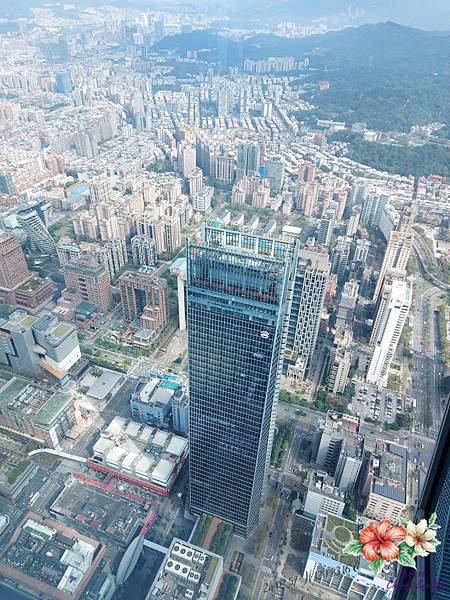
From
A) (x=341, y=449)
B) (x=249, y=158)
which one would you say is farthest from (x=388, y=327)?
(x=249, y=158)

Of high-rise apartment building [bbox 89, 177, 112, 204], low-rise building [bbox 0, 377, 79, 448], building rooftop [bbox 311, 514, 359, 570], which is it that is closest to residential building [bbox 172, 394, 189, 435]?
low-rise building [bbox 0, 377, 79, 448]

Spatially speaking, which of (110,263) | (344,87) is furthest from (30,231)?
(344,87)

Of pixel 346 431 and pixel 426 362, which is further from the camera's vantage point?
pixel 426 362

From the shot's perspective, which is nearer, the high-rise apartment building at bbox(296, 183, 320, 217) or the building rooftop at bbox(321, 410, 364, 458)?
the building rooftop at bbox(321, 410, 364, 458)

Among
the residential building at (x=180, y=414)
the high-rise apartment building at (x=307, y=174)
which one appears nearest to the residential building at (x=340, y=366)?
the residential building at (x=180, y=414)

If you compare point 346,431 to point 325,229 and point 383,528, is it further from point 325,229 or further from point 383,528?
point 325,229

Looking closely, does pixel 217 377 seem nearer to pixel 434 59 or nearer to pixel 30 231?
pixel 30 231

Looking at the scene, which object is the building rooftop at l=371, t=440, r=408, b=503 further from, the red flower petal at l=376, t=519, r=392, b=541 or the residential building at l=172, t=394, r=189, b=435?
the red flower petal at l=376, t=519, r=392, b=541
